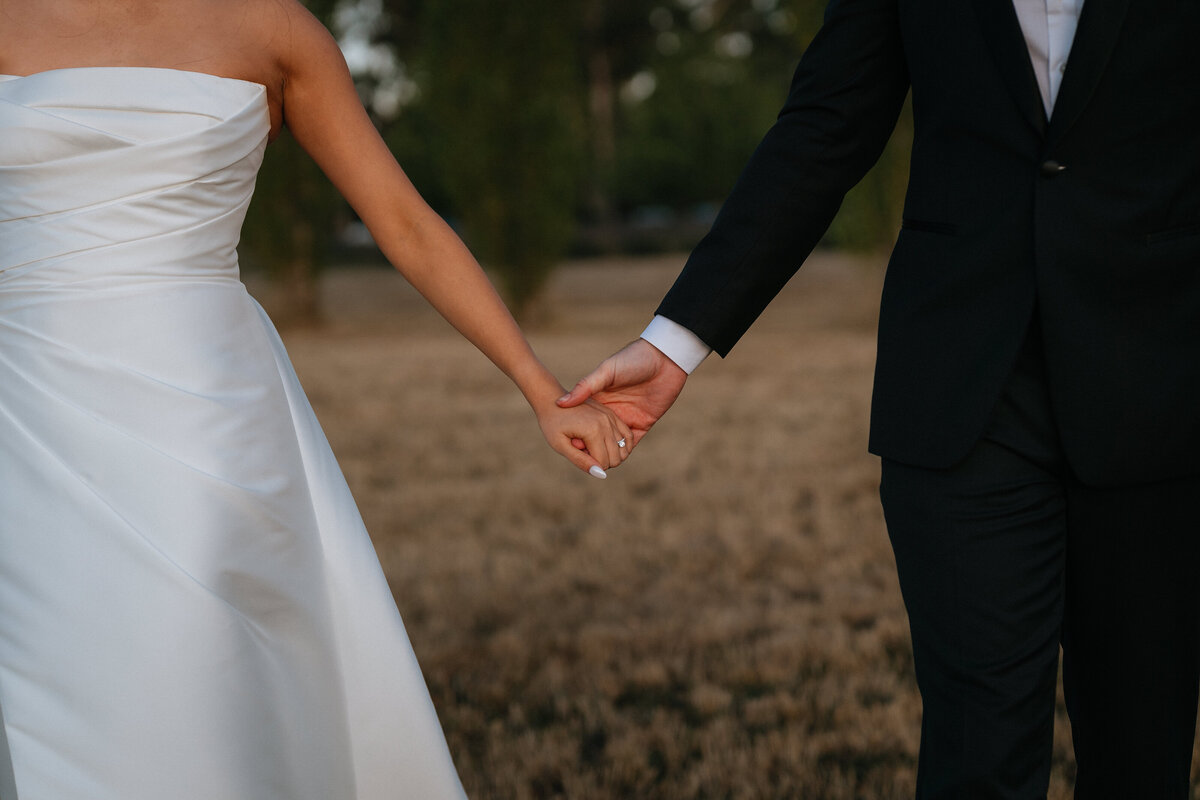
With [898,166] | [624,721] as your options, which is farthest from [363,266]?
[624,721]

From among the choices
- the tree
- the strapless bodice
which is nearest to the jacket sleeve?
the strapless bodice

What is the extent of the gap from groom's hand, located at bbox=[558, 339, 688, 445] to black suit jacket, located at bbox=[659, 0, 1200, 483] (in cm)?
63

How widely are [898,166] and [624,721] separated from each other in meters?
12.8

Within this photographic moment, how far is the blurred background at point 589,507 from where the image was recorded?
12.1 ft

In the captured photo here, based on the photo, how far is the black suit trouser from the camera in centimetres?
201

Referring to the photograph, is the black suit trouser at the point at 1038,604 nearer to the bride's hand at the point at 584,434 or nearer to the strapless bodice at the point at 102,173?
the bride's hand at the point at 584,434

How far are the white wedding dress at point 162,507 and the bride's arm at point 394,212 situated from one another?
0.15 m

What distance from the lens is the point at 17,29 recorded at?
7.23ft

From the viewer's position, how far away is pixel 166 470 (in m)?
2.05

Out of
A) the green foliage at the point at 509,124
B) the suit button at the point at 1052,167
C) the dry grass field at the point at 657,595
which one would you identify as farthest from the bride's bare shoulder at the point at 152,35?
the green foliage at the point at 509,124

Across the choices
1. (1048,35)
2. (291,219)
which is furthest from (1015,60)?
(291,219)

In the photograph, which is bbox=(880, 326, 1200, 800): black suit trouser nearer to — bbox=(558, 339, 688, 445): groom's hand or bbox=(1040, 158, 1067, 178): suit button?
bbox=(1040, 158, 1067, 178): suit button

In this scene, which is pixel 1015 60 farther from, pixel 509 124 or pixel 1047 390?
pixel 509 124

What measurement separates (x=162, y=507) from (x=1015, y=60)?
160 cm
